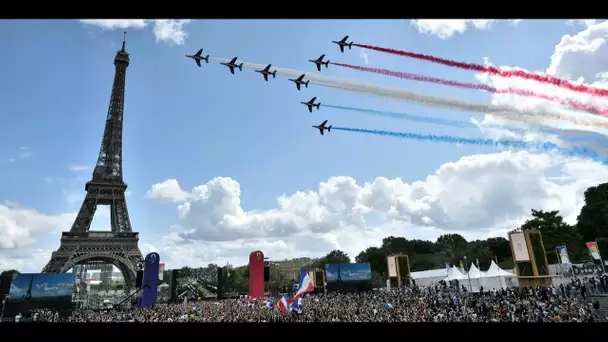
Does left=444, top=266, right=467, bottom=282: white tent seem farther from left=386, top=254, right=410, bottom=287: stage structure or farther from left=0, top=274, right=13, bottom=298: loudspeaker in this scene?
left=0, top=274, right=13, bottom=298: loudspeaker

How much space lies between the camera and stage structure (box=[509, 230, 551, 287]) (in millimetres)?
35500

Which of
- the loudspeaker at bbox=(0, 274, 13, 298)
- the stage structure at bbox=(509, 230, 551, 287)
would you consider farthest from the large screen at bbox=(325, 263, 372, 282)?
the loudspeaker at bbox=(0, 274, 13, 298)

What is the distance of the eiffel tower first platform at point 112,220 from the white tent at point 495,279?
5309cm

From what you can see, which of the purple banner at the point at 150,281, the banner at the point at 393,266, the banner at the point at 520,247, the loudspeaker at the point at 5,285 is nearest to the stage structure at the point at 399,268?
the banner at the point at 393,266

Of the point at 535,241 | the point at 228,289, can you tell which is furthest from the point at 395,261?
the point at 228,289

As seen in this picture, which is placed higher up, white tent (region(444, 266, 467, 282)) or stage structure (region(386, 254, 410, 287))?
stage structure (region(386, 254, 410, 287))

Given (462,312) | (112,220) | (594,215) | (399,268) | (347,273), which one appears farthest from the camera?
(112,220)

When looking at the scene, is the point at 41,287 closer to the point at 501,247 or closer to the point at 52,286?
the point at 52,286

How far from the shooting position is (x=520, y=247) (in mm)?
36719

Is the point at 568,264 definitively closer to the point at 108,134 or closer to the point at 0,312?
the point at 0,312

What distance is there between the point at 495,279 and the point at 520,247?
4.81 metres

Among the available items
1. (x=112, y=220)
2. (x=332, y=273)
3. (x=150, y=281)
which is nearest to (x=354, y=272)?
(x=332, y=273)
